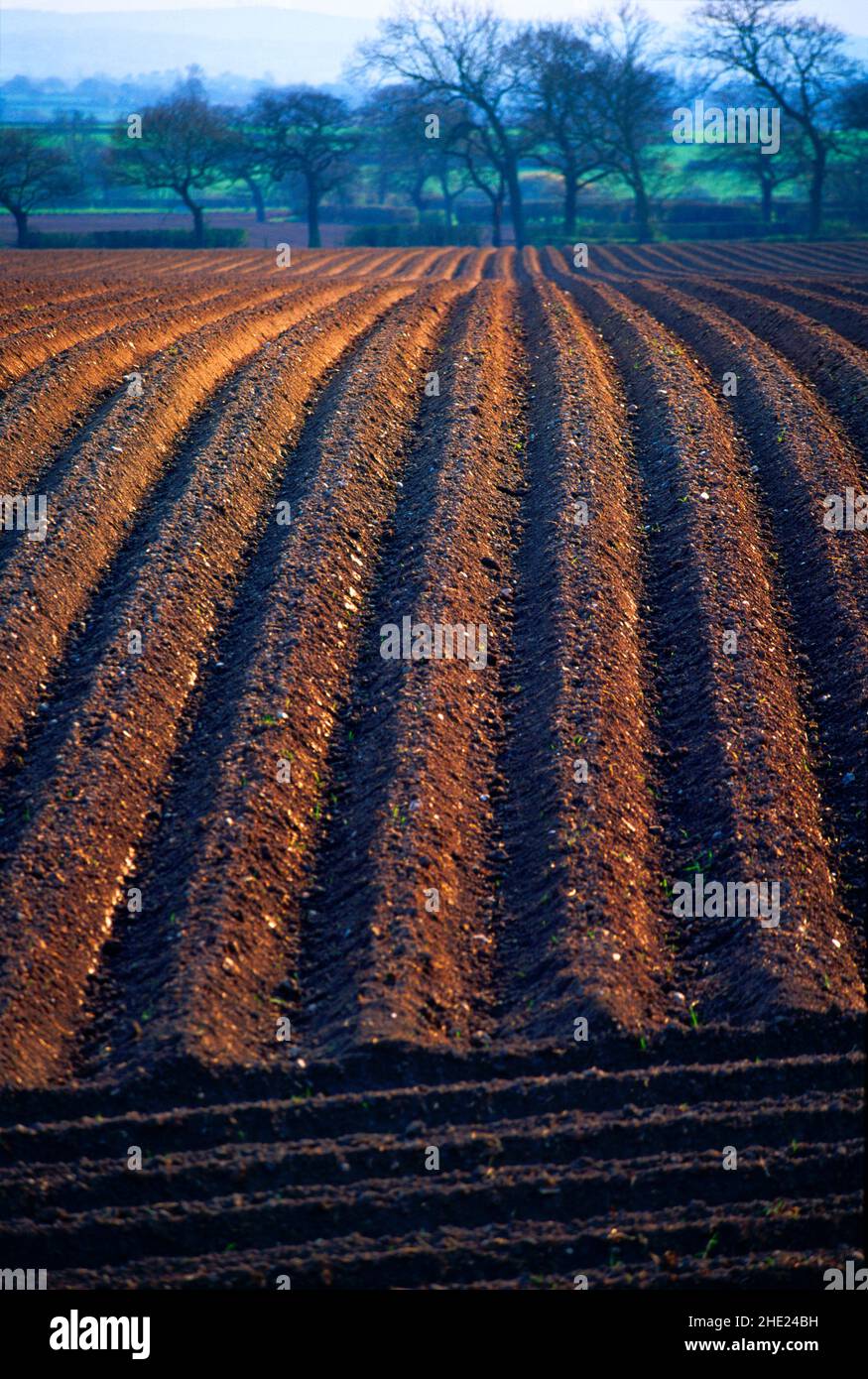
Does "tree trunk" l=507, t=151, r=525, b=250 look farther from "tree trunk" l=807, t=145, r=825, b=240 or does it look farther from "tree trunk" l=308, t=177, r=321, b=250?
"tree trunk" l=807, t=145, r=825, b=240

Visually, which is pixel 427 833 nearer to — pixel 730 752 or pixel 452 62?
pixel 730 752

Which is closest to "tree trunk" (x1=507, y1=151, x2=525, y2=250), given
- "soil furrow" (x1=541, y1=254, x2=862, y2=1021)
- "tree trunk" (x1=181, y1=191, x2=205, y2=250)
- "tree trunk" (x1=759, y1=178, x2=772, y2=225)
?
"tree trunk" (x1=759, y1=178, x2=772, y2=225)

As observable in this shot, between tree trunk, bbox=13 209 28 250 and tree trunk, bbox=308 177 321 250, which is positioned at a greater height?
tree trunk, bbox=308 177 321 250

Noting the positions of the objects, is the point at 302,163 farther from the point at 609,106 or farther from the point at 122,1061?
the point at 122,1061

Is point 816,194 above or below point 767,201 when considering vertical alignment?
below

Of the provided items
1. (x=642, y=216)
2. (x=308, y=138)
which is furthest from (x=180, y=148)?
(x=642, y=216)
